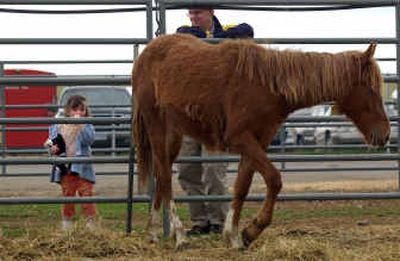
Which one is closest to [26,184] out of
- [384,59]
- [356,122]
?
[384,59]

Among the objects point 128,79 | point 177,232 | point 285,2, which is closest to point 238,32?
point 285,2

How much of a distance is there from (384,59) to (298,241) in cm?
532

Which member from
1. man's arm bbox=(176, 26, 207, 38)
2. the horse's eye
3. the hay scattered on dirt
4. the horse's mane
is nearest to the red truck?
man's arm bbox=(176, 26, 207, 38)

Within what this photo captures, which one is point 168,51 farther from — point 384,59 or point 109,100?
point 109,100

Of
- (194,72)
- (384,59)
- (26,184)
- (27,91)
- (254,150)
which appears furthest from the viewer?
(27,91)

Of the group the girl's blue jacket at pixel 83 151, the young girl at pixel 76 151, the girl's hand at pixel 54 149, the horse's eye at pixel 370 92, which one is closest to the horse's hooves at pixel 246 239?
the horse's eye at pixel 370 92

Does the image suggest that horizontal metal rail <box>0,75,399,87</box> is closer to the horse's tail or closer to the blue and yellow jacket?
the horse's tail

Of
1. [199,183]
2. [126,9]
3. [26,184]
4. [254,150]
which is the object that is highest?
[126,9]

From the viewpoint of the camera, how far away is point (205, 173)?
22.1 ft

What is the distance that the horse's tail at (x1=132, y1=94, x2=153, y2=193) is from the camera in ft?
20.0

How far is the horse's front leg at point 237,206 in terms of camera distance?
5.42m

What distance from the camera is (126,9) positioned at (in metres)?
6.56

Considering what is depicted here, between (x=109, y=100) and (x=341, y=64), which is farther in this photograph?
(x=109, y=100)

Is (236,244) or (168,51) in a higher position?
(168,51)
